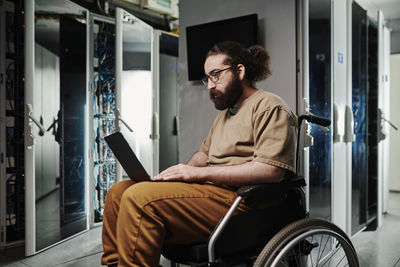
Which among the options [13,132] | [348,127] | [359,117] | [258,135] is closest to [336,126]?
[348,127]

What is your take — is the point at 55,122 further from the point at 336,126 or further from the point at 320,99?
the point at 336,126

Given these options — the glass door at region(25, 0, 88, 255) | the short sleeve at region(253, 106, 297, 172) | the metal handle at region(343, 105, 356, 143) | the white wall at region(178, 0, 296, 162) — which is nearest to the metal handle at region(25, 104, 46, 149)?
the glass door at region(25, 0, 88, 255)

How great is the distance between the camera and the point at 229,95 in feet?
5.14

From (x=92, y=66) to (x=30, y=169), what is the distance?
3.74 ft

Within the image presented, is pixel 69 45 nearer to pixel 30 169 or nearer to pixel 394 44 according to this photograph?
pixel 30 169

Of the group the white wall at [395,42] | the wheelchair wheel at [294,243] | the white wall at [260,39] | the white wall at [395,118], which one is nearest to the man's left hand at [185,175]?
the wheelchair wheel at [294,243]

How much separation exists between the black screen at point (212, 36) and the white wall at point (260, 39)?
0.07m

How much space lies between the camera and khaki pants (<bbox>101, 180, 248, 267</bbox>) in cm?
116

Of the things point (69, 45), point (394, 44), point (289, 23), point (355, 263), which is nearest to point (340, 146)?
point (289, 23)

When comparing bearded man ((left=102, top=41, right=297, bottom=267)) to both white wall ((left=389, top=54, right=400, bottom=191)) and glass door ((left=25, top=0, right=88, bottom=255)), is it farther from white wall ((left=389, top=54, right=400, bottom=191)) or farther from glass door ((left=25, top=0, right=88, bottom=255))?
white wall ((left=389, top=54, right=400, bottom=191))

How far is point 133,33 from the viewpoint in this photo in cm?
334

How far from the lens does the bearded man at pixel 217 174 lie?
117 cm

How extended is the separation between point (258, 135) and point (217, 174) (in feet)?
0.73

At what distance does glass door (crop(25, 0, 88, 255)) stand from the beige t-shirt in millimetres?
1530
